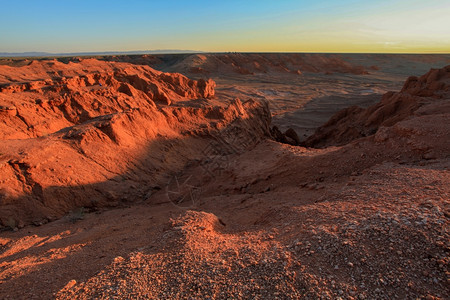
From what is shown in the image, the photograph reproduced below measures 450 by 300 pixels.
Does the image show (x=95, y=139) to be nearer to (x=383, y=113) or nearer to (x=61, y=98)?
(x=61, y=98)

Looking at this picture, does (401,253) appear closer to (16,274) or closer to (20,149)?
(16,274)

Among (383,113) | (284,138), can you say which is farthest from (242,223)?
(383,113)

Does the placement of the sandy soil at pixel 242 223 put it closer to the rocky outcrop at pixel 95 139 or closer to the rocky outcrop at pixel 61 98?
the rocky outcrop at pixel 95 139

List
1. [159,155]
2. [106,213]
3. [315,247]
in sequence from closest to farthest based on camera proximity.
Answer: [315,247] < [106,213] < [159,155]

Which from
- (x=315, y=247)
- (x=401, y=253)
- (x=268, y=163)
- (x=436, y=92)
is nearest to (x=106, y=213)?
(x=268, y=163)

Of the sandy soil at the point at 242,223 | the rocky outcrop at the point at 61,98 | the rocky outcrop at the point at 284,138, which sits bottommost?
the rocky outcrop at the point at 284,138

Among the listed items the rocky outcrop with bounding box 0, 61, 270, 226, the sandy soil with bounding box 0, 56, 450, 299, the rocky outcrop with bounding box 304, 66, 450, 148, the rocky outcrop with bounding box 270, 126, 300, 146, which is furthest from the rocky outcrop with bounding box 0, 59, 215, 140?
the rocky outcrop with bounding box 304, 66, 450, 148

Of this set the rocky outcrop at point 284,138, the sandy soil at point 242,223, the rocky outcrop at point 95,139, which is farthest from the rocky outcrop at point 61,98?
the rocky outcrop at point 284,138
